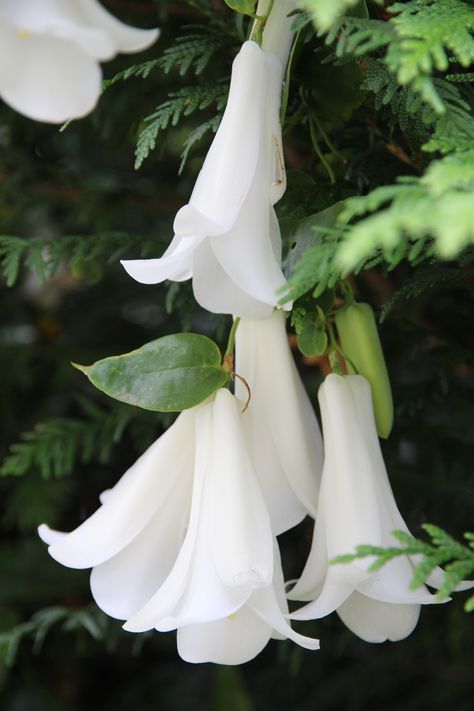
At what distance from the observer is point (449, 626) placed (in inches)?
33.3

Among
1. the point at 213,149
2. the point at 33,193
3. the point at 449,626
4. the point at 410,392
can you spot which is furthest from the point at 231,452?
the point at 33,193

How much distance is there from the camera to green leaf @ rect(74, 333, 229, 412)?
1.55 ft

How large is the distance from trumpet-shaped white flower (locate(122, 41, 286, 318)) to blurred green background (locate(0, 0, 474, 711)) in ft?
0.31

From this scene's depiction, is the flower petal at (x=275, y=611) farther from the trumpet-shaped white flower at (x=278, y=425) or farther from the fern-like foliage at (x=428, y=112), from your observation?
the fern-like foliage at (x=428, y=112)

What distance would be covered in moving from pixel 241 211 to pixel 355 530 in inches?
7.0

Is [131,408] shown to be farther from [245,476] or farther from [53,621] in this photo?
[245,476]

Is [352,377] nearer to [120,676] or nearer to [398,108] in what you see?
[398,108]

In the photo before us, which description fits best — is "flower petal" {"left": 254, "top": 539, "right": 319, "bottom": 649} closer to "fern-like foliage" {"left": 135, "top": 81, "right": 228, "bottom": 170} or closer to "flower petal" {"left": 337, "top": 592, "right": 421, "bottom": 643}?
"flower petal" {"left": 337, "top": 592, "right": 421, "bottom": 643}

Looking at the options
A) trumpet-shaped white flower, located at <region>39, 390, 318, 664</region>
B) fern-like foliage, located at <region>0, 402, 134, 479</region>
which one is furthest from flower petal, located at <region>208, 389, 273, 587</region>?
fern-like foliage, located at <region>0, 402, 134, 479</region>

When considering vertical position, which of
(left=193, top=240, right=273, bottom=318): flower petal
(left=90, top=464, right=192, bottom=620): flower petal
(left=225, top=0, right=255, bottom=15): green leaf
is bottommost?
(left=90, top=464, right=192, bottom=620): flower petal

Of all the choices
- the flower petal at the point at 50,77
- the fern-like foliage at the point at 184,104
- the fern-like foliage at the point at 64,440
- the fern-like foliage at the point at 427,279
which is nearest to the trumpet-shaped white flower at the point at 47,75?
the flower petal at the point at 50,77

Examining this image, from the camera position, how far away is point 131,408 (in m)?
0.83

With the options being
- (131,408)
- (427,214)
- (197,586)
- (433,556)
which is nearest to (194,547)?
(197,586)

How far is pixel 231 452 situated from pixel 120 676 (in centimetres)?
92
